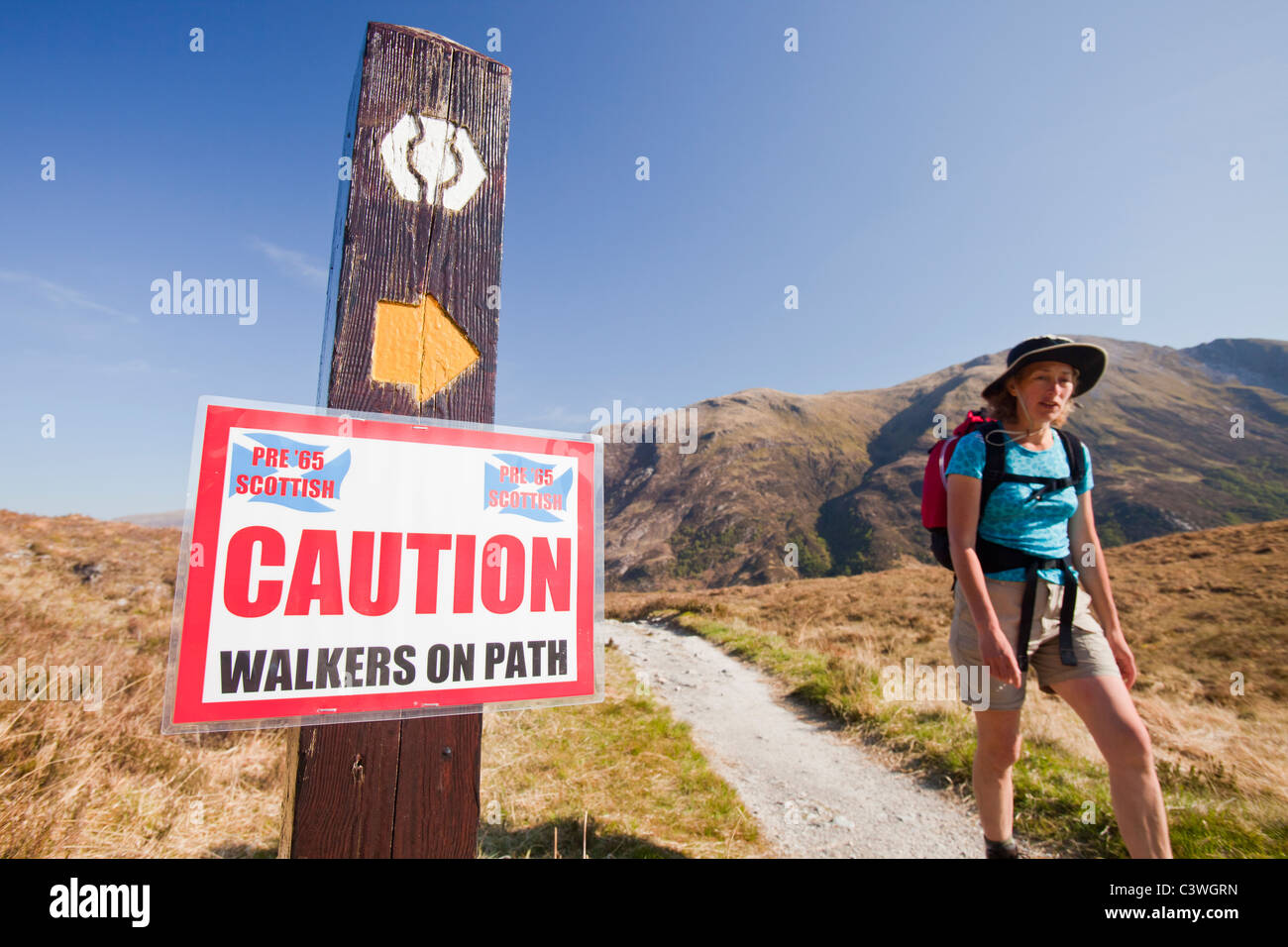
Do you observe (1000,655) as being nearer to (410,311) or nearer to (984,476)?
(984,476)

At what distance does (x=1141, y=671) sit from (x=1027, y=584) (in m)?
15.5

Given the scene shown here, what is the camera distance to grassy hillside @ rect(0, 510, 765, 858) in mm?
2570

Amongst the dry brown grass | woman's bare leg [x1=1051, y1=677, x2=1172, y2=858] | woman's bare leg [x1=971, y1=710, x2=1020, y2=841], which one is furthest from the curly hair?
the dry brown grass

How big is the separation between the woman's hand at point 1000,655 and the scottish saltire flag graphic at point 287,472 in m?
2.47

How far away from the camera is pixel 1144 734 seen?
200 centimetres

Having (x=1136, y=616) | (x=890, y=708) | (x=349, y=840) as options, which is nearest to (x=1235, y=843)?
(x=890, y=708)

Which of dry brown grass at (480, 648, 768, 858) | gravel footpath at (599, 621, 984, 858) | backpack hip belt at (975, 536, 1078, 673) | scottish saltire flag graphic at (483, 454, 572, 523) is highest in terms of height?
scottish saltire flag graphic at (483, 454, 572, 523)

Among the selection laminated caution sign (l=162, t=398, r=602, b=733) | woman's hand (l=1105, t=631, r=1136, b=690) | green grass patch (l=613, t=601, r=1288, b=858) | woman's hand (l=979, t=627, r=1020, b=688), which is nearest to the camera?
laminated caution sign (l=162, t=398, r=602, b=733)

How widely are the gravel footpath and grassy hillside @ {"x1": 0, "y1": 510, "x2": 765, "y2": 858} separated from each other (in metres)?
0.37

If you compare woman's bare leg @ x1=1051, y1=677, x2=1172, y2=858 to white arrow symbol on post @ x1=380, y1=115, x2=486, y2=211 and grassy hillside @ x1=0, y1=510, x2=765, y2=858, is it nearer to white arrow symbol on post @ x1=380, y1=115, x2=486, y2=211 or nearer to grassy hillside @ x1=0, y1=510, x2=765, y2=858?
grassy hillside @ x1=0, y1=510, x2=765, y2=858

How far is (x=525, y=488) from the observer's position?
5.08ft

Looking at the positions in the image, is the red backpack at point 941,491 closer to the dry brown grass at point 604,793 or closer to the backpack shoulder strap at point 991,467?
the backpack shoulder strap at point 991,467

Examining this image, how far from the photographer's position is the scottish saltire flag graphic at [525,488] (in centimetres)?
151
